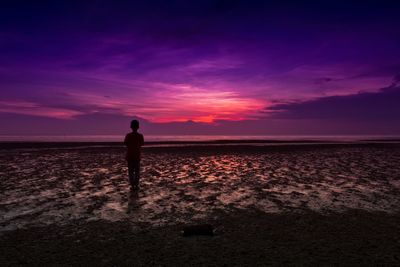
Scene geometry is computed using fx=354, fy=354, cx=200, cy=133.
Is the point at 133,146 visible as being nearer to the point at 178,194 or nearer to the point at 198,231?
the point at 178,194

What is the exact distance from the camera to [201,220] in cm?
986

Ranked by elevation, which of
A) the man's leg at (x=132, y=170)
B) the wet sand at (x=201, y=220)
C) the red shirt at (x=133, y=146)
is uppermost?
the red shirt at (x=133, y=146)

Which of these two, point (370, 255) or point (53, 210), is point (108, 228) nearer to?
point (53, 210)

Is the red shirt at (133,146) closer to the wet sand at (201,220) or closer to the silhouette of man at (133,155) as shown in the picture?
the silhouette of man at (133,155)

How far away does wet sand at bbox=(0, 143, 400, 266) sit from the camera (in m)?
6.98

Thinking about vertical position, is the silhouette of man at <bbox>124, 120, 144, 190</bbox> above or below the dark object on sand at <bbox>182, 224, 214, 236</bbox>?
above

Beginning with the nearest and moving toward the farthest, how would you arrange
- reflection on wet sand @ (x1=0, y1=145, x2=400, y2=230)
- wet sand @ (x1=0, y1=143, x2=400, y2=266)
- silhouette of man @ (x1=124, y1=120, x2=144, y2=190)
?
wet sand @ (x1=0, y1=143, x2=400, y2=266) → reflection on wet sand @ (x1=0, y1=145, x2=400, y2=230) → silhouette of man @ (x1=124, y1=120, x2=144, y2=190)

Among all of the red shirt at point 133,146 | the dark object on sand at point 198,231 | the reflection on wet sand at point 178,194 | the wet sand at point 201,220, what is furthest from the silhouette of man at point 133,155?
the dark object on sand at point 198,231

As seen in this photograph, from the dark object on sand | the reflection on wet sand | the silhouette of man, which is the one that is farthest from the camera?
the silhouette of man

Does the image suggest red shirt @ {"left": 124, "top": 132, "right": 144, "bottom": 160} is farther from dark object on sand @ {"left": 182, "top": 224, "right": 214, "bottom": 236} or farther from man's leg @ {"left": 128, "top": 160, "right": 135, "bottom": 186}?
dark object on sand @ {"left": 182, "top": 224, "right": 214, "bottom": 236}

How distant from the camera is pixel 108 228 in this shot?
354 inches

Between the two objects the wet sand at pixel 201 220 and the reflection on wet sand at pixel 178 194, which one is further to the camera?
the reflection on wet sand at pixel 178 194

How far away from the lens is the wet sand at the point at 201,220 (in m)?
6.98

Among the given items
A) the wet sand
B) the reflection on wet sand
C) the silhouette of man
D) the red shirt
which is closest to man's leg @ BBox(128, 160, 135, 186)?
the silhouette of man
